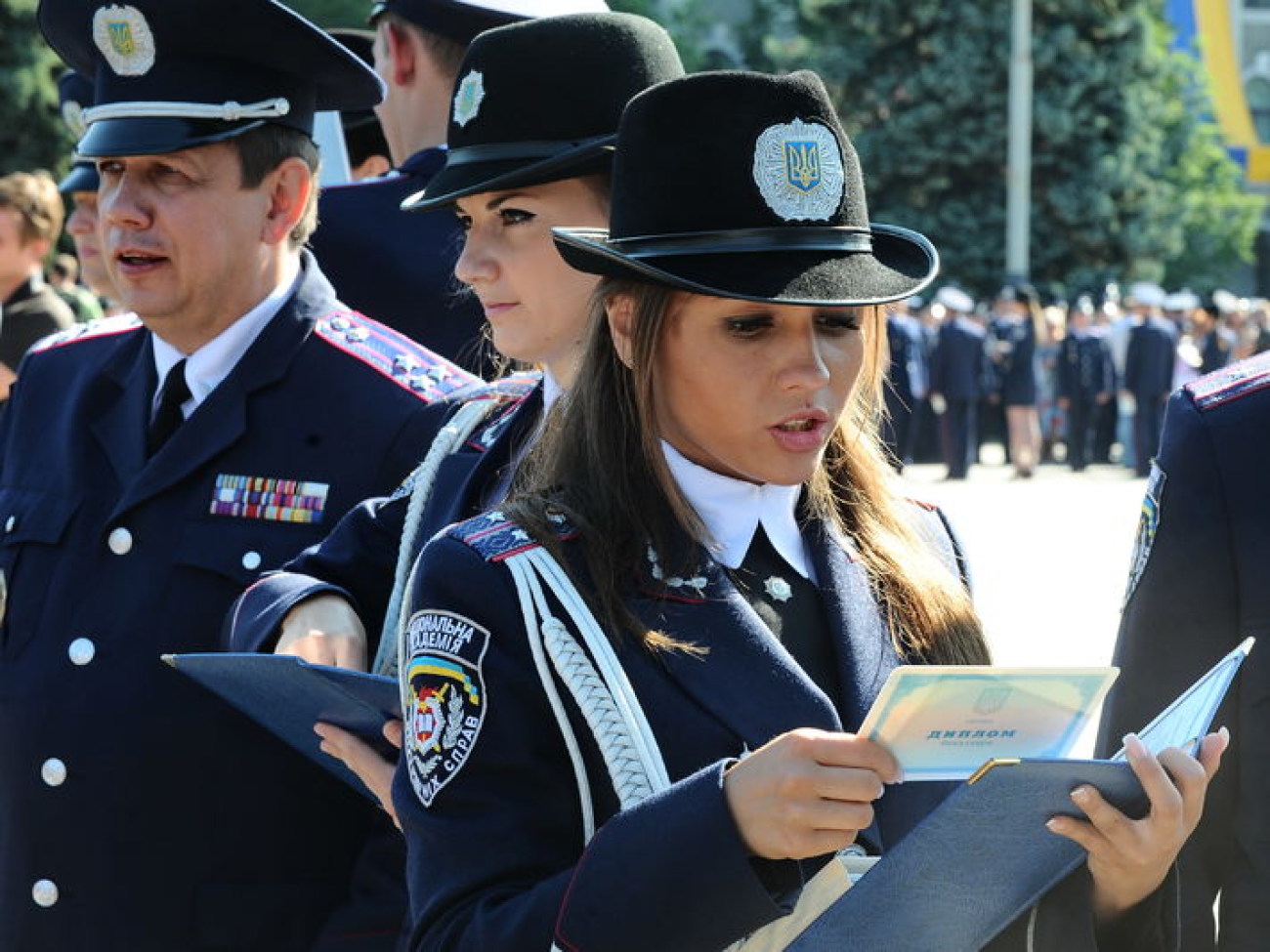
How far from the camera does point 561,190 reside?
336 cm

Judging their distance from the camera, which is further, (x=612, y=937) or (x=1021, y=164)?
(x=1021, y=164)

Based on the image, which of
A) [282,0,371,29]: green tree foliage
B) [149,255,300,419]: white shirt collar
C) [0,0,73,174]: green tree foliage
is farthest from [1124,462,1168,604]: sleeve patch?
[282,0,371,29]: green tree foliage

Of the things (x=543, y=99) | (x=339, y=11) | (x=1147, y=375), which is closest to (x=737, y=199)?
(x=543, y=99)

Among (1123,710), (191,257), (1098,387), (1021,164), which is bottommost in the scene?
(1098,387)

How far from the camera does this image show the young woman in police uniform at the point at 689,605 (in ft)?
7.27

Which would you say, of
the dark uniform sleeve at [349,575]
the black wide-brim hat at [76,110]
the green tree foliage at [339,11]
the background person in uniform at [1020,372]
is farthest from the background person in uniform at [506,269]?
the green tree foliage at [339,11]

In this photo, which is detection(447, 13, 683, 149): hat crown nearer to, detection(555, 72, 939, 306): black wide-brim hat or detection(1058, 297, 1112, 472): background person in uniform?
detection(555, 72, 939, 306): black wide-brim hat

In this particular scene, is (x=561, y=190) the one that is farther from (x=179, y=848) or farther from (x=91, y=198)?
(x=91, y=198)

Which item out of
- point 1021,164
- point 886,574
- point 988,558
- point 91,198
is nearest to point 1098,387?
point 1021,164

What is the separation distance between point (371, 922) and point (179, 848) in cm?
31

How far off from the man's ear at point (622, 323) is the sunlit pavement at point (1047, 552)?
49 centimetres

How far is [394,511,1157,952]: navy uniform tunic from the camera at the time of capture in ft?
7.23

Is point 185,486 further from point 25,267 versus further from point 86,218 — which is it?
point 25,267

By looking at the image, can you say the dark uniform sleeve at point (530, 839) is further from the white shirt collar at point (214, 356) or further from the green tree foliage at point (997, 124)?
the green tree foliage at point (997, 124)
